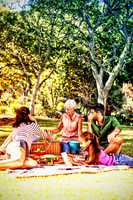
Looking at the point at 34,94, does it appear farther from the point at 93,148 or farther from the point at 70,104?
the point at 93,148

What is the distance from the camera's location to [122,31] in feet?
23.2

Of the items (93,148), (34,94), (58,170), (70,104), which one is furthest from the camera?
(34,94)

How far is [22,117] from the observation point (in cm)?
623

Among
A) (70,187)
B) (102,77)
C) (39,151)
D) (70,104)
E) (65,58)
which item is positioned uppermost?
(65,58)

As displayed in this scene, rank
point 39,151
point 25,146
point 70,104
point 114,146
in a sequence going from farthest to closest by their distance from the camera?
1. point 70,104
2. point 114,146
3. point 39,151
4. point 25,146

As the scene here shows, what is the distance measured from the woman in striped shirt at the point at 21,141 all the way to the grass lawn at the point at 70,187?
20 centimetres

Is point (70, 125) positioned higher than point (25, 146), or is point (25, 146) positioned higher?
point (70, 125)

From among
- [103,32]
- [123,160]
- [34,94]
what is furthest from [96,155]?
[103,32]

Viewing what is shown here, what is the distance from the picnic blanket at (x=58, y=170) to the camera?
5.63m

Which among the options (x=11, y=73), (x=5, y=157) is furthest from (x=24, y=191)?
(x=11, y=73)

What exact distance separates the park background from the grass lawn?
1129 mm

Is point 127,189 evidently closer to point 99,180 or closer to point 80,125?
point 99,180

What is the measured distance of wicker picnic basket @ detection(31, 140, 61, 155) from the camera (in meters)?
6.26

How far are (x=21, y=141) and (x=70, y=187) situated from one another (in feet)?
2.89
